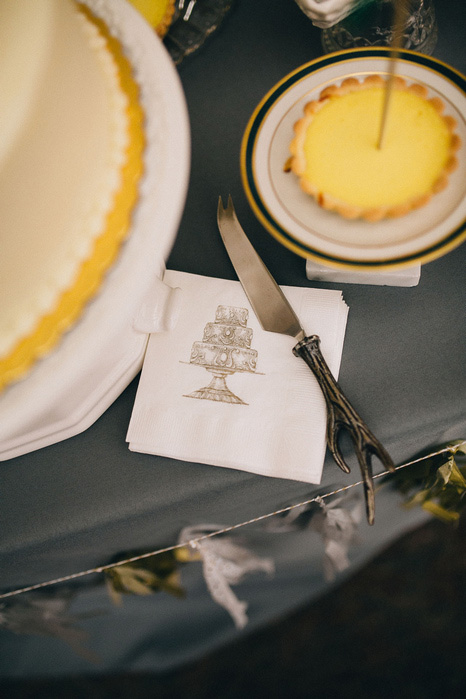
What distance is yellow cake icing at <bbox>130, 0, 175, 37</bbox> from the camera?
1.74ft

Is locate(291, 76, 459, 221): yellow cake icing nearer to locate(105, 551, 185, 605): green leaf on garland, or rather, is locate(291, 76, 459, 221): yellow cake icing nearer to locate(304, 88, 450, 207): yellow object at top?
locate(304, 88, 450, 207): yellow object at top

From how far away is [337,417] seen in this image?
18.4 inches

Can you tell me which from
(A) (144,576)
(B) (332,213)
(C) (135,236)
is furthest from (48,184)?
(A) (144,576)

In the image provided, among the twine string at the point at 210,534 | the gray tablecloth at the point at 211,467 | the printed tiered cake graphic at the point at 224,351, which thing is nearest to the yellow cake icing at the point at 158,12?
the gray tablecloth at the point at 211,467

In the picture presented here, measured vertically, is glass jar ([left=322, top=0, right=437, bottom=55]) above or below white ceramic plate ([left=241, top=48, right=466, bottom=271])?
above

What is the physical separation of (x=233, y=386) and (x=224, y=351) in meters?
0.04

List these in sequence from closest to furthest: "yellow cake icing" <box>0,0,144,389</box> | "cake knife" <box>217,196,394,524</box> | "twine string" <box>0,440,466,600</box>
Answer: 1. "yellow cake icing" <box>0,0,144,389</box>
2. "cake knife" <box>217,196,394,524</box>
3. "twine string" <box>0,440,466,600</box>

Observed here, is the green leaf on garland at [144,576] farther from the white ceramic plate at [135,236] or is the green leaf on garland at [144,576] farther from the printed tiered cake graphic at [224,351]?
the white ceramic plate at [135,236]

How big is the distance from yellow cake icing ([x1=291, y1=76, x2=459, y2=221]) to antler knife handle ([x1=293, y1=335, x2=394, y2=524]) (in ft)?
0.46

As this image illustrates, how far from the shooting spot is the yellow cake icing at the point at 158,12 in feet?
1.74

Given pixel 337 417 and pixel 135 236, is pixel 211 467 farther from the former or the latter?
pixel 135 236

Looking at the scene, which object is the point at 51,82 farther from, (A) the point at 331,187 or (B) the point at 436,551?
(B) the point at 436,551

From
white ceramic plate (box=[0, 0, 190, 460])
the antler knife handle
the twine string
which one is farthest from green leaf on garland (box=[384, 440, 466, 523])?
white ceramic plate (box=[0, 0, 190, 460])

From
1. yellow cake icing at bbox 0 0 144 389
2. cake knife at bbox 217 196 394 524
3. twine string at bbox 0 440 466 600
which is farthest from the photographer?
twine string at bbox 0 440 466 600
